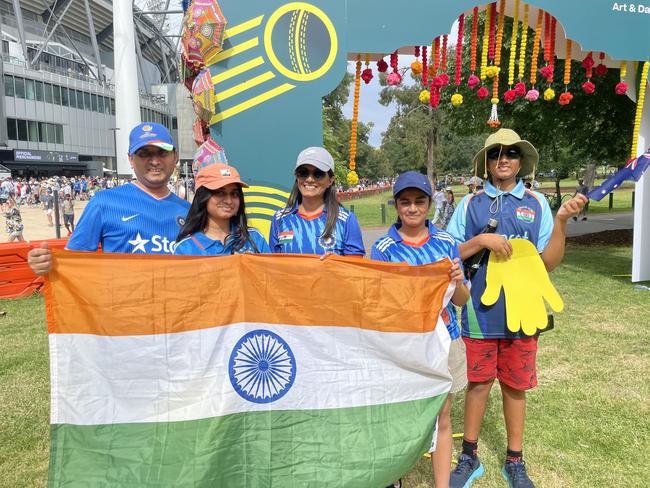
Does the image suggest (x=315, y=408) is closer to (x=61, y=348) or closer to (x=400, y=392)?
(x=400, y=392)

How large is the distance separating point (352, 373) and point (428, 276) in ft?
2.04

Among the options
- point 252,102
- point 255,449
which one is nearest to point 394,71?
point 252,102

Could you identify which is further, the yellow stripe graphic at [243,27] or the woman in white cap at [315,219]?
the yellow stripe graphic at [243,27]

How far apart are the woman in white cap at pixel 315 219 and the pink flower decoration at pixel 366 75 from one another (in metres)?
→ 3.13

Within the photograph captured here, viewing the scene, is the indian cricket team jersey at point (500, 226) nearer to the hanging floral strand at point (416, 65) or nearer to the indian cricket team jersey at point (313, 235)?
the indian cricket team jersey at point (313, 235)

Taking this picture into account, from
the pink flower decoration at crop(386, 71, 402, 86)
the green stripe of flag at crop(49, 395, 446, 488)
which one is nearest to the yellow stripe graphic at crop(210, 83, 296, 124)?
the pink flower decoration at crop(386, 71, 402, 86)

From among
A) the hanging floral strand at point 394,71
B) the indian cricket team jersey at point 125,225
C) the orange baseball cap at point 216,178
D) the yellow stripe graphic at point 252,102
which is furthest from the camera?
the hanging floral strand at point 394,71

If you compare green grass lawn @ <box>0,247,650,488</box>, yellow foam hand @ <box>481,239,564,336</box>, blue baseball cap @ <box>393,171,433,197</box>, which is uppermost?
blue baseball cap @ <box>393,171,433,197</box>

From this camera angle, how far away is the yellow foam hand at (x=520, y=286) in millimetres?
2746

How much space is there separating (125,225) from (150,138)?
1.57ft

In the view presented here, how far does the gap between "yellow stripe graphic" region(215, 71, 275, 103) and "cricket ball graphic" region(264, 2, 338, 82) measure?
120mm

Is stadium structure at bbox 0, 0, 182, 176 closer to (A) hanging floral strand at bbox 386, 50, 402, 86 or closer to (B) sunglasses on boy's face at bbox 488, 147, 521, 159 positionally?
(A) hanging floral strand at bbox 386, 50, 402, 86

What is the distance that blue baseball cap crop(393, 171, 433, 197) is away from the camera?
94.7 inches

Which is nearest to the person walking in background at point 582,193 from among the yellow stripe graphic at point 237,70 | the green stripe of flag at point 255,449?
the green stripe of flag at point 255,449
